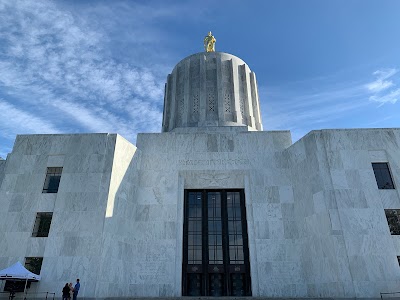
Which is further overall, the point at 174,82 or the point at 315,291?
the point at 174,82

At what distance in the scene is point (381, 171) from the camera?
67.2 ft

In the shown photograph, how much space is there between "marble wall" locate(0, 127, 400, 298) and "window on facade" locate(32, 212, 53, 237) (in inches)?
13.3

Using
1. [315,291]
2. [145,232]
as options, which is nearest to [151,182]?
[145,232]

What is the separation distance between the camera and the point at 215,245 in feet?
72.4

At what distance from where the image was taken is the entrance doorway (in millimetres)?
20938

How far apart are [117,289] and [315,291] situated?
12.9 meters

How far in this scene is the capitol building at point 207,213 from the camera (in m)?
18.2

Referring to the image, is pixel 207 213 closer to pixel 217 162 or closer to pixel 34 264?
pixel 217 162

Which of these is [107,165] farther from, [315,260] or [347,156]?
[347,156]

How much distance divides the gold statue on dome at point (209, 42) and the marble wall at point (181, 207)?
42.4ft

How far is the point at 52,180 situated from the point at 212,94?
16.5 meters

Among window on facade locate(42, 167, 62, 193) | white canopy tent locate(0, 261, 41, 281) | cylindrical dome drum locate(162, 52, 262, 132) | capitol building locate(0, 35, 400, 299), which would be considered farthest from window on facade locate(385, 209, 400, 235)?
window on facade locate(42, 167, 62, 193)

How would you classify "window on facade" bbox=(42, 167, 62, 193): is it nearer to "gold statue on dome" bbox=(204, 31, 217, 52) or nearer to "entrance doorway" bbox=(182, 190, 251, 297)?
"entrance doorway" bbox=(182, 190, 251, 297)

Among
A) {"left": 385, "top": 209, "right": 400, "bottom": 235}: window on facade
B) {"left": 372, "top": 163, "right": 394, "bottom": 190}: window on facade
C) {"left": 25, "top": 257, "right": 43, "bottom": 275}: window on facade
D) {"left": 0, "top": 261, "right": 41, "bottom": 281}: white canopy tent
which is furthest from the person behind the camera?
{"left": 372, "top": 163, "right": 394, "bottom": 190}: window on facade
